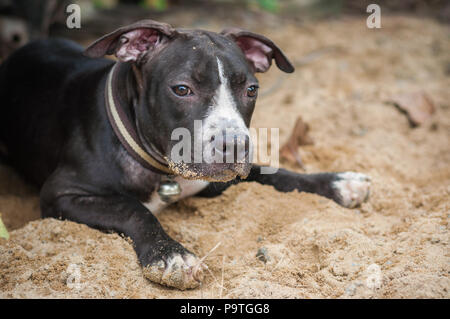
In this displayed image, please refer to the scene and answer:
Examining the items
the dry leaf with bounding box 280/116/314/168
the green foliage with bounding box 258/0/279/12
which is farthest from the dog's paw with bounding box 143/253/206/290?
the green foliage with bounding box 258/0/279/12

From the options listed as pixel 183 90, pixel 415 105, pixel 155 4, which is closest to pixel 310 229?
pixel 183 90

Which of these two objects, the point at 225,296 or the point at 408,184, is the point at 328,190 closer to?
the point at 408,184

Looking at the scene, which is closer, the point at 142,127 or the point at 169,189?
the point at 142,127

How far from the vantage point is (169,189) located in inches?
138

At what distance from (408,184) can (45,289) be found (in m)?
3.10

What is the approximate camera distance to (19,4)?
6.45 meters

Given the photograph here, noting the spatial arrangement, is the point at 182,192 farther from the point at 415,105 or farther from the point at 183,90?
the point at 415,105

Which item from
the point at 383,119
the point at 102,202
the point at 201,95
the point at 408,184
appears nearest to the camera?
the point at 201,95

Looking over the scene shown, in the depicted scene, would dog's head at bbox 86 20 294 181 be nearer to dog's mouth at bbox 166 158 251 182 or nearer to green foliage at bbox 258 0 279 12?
dog's mouth at bbox 166 158 251 182

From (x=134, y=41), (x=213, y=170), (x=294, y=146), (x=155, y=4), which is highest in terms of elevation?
(x=134, y=41)

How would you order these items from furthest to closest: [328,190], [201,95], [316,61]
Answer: [316,61]
[328,190]
[201,95]

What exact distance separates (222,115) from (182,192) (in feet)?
3.42

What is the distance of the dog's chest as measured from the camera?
11.8 ft
